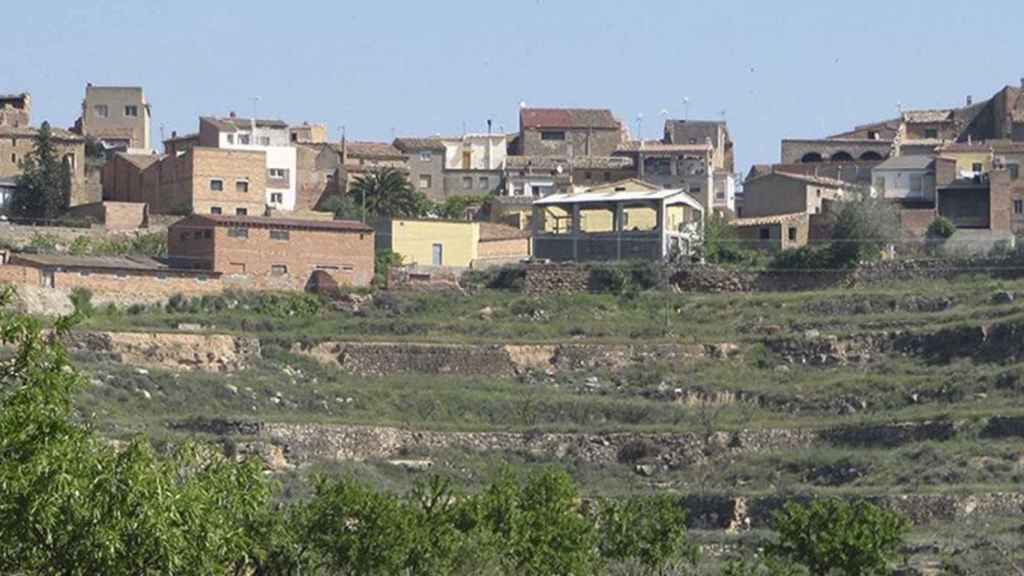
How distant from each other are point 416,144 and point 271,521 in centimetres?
5408

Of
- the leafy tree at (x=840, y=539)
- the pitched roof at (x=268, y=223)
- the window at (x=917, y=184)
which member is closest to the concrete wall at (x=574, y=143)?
the window at (x=917, y=184)

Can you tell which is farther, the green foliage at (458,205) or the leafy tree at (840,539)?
the green foliage at (458,205)

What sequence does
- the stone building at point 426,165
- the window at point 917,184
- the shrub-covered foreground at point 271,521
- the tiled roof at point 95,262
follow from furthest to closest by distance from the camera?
the stone building at point 426,165
the window at point 917,184
the tiled roof at point 95,262
the shrub-covered foreground at point 271,521

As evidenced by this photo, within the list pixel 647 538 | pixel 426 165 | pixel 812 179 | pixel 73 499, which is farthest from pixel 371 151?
pixel 73 499

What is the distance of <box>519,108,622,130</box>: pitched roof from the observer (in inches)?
4193

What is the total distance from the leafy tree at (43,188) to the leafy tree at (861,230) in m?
23.0

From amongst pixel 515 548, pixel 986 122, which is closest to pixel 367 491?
pixel 515 548

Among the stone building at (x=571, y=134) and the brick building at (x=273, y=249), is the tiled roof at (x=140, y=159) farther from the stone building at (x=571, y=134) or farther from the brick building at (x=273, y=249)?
the stone building at (x=571, y=134)

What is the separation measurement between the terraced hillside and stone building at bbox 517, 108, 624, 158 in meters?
22.5

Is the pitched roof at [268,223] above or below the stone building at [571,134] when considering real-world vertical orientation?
below

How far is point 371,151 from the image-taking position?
336 feet

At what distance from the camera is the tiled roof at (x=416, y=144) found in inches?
4065

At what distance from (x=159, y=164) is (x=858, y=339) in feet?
85.2

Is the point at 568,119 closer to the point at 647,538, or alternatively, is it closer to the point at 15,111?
the point at 15,111
